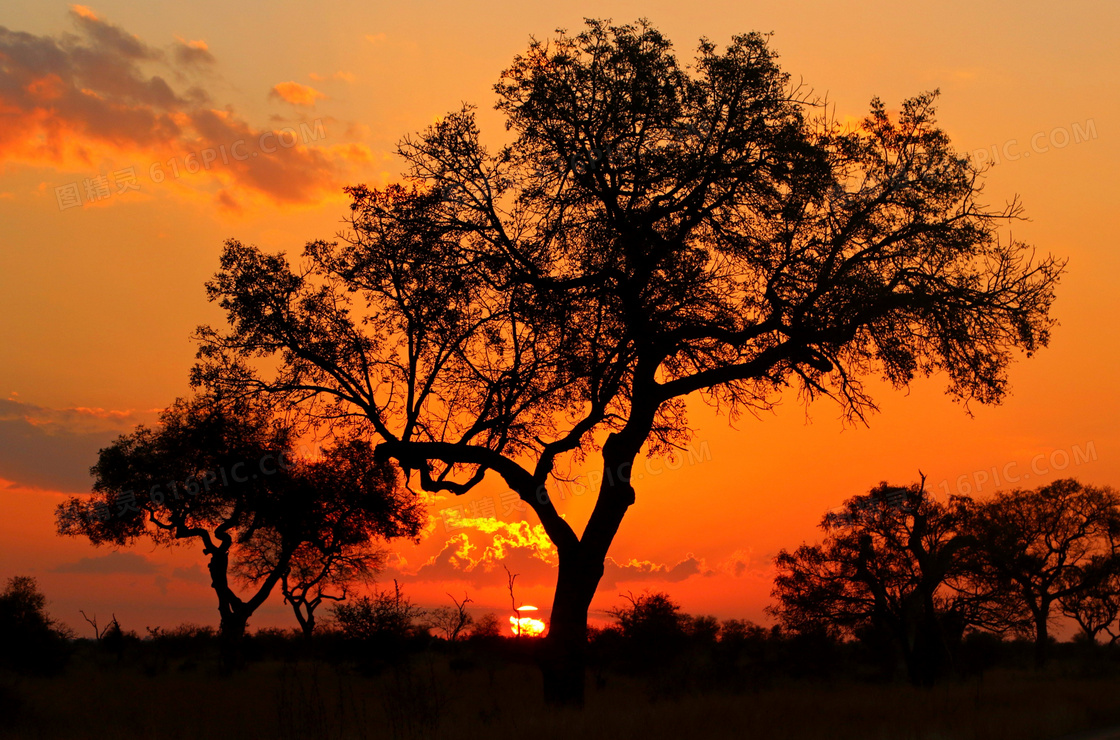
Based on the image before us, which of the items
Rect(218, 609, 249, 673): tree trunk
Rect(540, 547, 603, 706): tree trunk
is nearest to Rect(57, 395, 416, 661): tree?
Rect(218, 609, 249, 673): tree trunk

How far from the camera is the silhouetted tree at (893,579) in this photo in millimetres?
25266

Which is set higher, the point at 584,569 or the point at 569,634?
the point at 584,569

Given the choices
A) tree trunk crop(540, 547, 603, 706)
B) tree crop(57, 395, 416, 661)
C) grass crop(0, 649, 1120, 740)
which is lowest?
grass crop(0, 649, 1120, 740)

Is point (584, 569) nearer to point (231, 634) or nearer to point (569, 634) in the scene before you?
point (569, 634)

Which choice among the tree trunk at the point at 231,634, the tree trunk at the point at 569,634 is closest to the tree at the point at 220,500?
the tree trunk at the point at 231,634

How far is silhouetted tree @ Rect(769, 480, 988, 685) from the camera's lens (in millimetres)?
25266

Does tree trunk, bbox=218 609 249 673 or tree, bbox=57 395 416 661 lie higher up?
tree, bbox=57 395 416 661

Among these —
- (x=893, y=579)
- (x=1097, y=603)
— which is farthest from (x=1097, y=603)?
(x=893, y=579)

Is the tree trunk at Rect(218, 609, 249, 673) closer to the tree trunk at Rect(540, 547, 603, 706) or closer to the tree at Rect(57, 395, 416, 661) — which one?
the tree at Rect(57, 395, 416, 661)

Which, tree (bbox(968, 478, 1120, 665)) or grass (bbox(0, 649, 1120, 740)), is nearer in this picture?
grass (bbox(0, 649, 1120, 740))

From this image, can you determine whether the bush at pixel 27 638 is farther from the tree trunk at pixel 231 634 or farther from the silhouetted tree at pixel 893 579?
the silhouetted tree at pixel 893 579

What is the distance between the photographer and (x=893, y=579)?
26.5 meters

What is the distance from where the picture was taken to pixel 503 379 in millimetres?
16141

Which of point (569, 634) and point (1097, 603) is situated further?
point (1097, 603)
